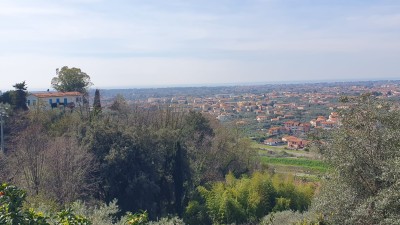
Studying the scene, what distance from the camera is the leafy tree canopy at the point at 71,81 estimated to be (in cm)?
2882

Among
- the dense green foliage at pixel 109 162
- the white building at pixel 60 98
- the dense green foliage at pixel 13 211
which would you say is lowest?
the dense green foliage at pixel 109 162

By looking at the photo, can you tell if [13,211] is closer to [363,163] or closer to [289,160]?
[363,163]

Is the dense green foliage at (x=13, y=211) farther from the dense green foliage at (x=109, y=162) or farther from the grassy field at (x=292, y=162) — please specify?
the grassy field at (x=292, y=162)

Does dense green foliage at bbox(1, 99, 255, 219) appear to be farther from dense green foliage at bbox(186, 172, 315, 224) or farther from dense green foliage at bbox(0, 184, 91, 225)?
dense green foliage at bbox(0, 184, 91, 225)

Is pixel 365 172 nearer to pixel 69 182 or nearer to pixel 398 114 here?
pixel 398 114

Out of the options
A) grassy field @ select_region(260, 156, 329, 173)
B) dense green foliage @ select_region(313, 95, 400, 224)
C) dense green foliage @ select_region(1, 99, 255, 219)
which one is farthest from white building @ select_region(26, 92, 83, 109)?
dense green foliage @ select_region(313, 95, 400, 224)

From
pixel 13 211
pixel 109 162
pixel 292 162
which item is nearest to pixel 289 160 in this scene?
pixel 292 162

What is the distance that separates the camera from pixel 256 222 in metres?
15.3

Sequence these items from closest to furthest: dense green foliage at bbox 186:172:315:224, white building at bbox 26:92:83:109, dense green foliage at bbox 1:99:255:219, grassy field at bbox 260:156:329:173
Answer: dense green foliage at bbox 1:99:255:219 → dense green foliage at bbox 186:172:315:224 → white building at bbox 26:92:83:109 → grassy field at bbox 260:156:329:173

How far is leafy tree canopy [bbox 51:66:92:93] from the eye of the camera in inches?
1135

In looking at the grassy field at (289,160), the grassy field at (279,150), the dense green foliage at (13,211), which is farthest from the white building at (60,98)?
the dense green foliage at (13,211)

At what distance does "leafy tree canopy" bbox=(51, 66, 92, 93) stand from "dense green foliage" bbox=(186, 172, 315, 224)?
640 inches

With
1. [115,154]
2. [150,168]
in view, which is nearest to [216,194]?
[150,168]

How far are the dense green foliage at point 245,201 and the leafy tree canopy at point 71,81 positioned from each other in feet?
53.3
